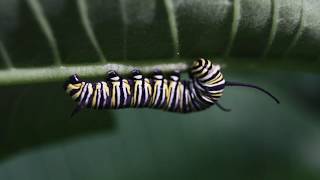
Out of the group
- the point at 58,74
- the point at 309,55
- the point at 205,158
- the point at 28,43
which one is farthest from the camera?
the point at 205,158

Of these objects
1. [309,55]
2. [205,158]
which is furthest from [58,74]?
[205,158]

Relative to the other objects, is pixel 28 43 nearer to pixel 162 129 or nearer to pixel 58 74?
pixel 58 74

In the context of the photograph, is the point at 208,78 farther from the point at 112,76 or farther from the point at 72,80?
the point at 72,80

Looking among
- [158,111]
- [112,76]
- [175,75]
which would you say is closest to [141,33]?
[112,76]

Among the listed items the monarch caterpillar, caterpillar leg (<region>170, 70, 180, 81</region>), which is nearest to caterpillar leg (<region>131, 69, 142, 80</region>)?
the monarch caterpillar

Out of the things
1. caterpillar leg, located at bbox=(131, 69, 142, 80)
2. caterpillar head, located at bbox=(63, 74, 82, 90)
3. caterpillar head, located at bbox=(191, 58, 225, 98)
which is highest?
caterpillar head, located at bbox=(191, 58, 225, 98)

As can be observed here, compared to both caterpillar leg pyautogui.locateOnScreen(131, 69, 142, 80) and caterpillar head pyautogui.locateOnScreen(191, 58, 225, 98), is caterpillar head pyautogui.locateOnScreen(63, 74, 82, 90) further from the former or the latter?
caterpillar head pyautogui.locateOnScreen(191, 58, 225, 98)
